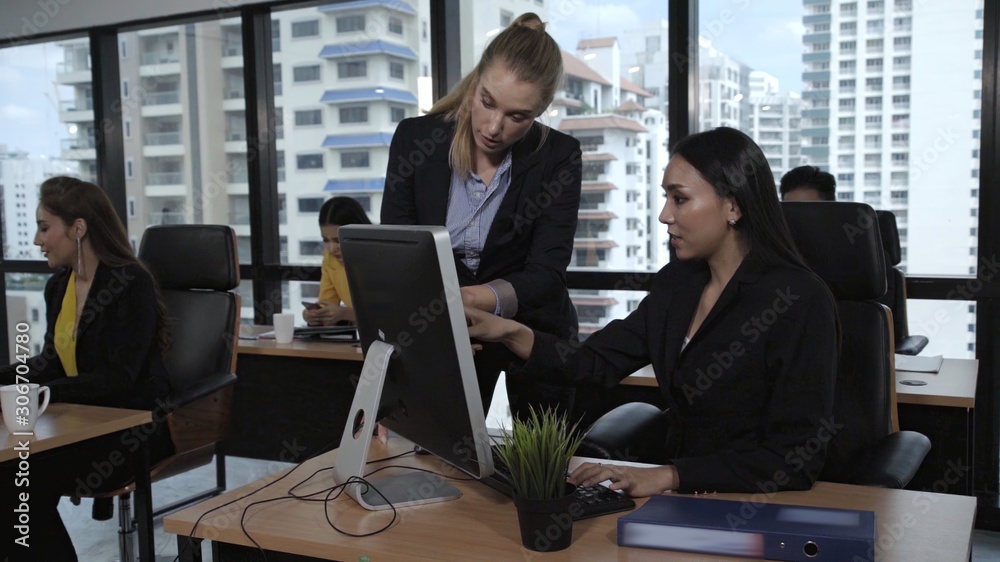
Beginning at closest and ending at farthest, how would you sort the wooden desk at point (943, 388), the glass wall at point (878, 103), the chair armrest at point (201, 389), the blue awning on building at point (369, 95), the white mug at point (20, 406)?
the white mug at point (20, 406) < the wooden desk at point (943, 388) < the chair armrest at point (201, 389) < the glass wall at point (878, 103) < the blue awning on building at point (369, 95)

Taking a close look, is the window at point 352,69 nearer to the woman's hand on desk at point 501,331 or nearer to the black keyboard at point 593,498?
the woman's hand on desk at point 501,331

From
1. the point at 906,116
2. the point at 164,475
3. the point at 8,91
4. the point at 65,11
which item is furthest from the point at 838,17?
the point at 8,91

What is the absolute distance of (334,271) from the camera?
13.2 feet

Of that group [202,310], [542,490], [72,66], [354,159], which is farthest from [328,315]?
[72,66]

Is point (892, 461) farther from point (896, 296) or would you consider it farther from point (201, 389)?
point (201, 389)

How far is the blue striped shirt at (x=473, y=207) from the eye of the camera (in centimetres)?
184

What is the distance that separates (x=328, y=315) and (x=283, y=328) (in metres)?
0.25

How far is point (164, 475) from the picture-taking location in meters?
2.80

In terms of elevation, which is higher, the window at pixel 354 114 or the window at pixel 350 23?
the window at pixel 350 23

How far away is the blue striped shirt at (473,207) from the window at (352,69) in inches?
121

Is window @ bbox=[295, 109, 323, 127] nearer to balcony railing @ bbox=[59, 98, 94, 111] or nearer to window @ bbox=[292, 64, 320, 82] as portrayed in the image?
window @ bbox=[292, 64, 320, 82]

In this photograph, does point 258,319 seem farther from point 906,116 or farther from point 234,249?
point 906,116

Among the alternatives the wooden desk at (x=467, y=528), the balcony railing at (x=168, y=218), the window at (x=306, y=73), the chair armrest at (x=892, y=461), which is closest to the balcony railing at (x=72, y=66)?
the balcony railing at (x=168, y=218)

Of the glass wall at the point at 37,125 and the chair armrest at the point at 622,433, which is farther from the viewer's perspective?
the glass wall at the point at 37,125
